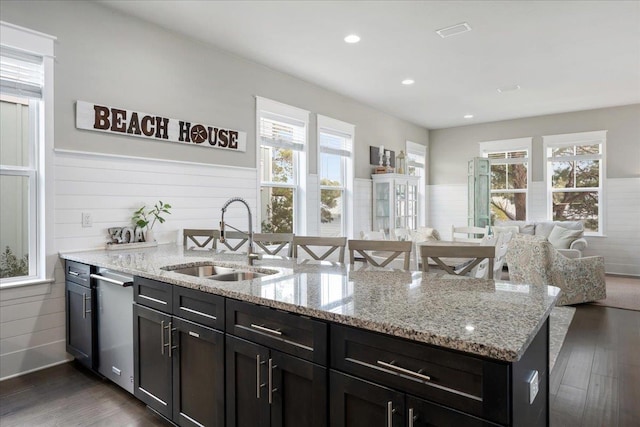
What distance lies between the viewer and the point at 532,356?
4.22 ft

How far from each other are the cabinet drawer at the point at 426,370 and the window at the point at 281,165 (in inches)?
140

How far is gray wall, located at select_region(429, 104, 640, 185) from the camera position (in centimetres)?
677

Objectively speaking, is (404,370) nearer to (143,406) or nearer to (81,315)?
(143,406)

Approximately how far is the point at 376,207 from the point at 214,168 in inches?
133

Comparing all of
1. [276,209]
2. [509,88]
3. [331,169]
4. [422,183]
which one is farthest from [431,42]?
[422,183]

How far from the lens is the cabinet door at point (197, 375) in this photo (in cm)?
182

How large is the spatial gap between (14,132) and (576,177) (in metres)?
8.42

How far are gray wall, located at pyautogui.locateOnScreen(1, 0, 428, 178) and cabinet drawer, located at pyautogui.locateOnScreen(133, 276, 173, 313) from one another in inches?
63.6

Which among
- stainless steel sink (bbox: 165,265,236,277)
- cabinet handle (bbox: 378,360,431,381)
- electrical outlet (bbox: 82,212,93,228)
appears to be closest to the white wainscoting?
stainless steel sink (bbox: 165,265,236,277)

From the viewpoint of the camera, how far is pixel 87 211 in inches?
128

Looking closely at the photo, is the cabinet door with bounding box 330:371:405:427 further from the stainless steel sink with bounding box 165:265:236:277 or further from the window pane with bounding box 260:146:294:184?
the window pane with bounding box 260:146:294:184

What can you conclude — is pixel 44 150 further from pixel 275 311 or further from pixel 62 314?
pixel 275 311

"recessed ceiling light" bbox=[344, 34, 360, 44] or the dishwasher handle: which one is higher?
"recessed ceiling light" bbox=[344, 34, 360, 44]

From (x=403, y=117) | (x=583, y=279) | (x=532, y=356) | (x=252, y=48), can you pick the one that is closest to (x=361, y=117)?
(x=403, y=117)
